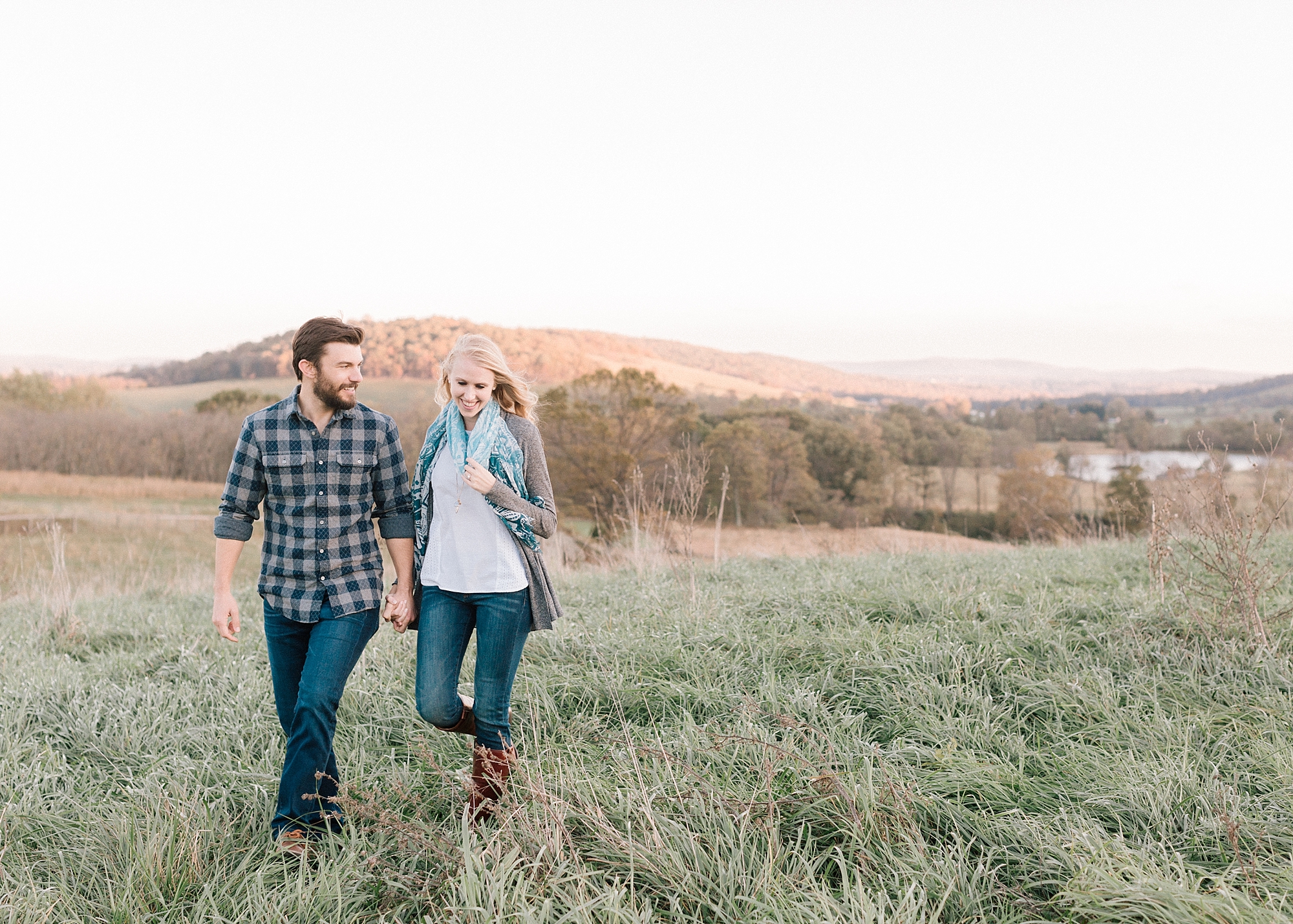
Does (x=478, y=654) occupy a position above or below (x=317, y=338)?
below

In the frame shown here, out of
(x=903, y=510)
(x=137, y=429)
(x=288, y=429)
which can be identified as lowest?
(x=903, y=510)

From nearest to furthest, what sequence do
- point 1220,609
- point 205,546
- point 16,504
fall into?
1. point 1220,609
2. point 205,546
3. point 16,504

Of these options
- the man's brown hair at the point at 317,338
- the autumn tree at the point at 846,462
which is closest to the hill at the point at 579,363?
the man's brown hair at the point at 317,338

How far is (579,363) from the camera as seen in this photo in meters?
46.6

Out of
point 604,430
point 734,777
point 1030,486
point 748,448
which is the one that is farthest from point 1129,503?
point 1030,486

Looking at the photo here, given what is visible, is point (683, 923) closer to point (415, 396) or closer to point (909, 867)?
point (909, 867)

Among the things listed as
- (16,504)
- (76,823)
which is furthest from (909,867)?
(16,504)

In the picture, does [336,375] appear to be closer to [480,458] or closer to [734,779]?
[480,458]

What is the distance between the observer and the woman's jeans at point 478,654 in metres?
2.66

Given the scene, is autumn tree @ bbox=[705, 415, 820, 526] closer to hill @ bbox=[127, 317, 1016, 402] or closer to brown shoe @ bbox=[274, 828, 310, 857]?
hill @ bbox=[127, 317, 1016, 402]

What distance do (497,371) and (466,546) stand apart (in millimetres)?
676

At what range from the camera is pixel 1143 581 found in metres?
5.84

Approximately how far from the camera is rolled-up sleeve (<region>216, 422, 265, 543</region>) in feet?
8.82

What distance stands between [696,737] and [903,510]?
136ft
